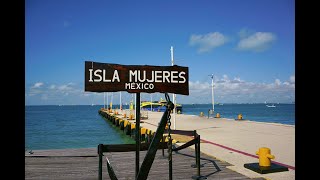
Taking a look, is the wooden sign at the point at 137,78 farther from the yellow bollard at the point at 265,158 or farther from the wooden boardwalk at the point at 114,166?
the yellow bollard at the point at 265,158

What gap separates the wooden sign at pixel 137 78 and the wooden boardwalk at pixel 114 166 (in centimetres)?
350

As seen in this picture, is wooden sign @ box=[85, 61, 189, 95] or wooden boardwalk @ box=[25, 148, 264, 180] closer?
wooden sign @ box=[85, 61, 189, 95]

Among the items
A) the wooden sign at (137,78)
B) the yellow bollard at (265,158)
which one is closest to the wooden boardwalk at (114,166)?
the yellow bollard at (265,158)

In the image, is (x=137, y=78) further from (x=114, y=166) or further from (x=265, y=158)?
(x=265, y=158)

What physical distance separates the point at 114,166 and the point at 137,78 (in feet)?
16.3

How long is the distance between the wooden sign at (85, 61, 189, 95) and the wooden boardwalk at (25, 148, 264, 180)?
3505 millimetres

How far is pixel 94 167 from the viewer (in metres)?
8.14

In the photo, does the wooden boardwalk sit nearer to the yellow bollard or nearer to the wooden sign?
the yellow bollard

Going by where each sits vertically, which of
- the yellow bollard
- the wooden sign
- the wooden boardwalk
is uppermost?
the wooden sign

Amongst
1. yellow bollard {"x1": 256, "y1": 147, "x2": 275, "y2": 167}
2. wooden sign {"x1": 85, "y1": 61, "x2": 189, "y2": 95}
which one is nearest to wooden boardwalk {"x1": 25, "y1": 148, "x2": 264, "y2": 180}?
yellow bollard {"x1": 256, "y1": 147, "x2": 275, "y2": 167}

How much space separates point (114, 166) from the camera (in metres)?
8.35

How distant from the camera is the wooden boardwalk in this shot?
713cm

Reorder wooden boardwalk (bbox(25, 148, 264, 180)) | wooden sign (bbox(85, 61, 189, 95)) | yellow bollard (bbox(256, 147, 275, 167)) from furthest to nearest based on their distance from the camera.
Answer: yellow bollard (bbox(256, 147, 275, 167))
wooden boardwalk (bbox(25, 148, 264, 180))
wooden sign (bbox(85, 61, 189, 95))
